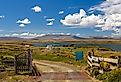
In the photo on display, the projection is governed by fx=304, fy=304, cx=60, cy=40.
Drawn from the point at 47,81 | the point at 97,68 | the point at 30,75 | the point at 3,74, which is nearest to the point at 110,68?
the point at 97,68

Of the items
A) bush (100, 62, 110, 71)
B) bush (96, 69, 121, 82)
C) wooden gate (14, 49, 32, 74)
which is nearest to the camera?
bush (96, 69, 121, 82)

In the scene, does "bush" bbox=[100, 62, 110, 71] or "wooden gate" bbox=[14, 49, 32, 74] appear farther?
"wooden gate" bbox=[14, 49, 32, 74]

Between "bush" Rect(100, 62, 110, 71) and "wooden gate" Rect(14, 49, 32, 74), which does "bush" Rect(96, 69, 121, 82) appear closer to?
"bush" Rect(100, 62, 110, 71)

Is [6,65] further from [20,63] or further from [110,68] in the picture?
[110,68]

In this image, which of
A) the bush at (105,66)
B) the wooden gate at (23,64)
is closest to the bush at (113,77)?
the bush at (105,66)

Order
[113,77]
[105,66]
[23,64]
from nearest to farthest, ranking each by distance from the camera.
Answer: [113,77] < [105,66] < [23,64]

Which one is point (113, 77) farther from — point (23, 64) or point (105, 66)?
point (23, 64)

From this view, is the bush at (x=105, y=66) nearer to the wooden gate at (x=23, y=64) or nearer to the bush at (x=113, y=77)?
the bush at (x=113, y=77)

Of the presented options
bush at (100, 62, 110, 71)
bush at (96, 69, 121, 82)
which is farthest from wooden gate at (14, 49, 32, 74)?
bush at (96, 69, 121, 82)

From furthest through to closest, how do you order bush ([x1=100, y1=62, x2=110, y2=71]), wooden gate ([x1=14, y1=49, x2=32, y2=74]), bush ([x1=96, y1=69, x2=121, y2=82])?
wooden gate ([x1=14, y1=49, x2=32, y2=74])
bush ([x1=100, y1=62, x2=110, y2=71])
bush ([x1=96, y1=69, x2=121, y2=82])

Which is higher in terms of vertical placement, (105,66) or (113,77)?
(105,66)

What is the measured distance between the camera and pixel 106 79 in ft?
89.2

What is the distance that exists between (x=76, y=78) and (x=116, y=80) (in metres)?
6.16

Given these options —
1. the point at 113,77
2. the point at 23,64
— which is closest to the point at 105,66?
the point at 113,77
